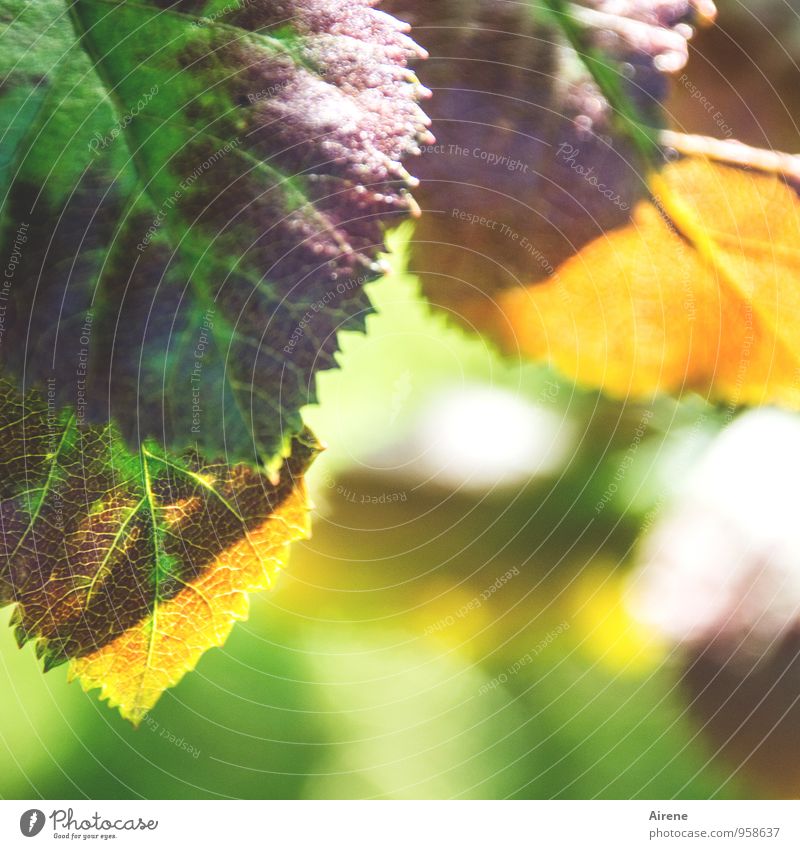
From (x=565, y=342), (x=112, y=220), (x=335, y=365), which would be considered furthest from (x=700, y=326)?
(x=112, y=220)

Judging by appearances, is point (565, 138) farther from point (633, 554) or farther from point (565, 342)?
point (633, 554)
